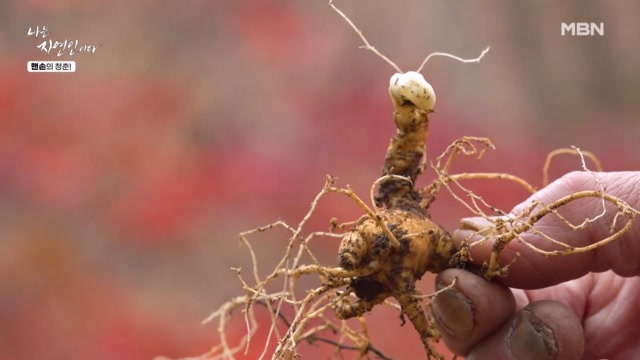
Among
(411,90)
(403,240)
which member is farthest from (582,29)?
(403,240)

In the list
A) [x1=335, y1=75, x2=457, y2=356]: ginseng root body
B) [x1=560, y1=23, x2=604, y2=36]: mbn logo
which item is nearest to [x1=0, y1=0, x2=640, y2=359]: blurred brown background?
[x1=560, y1=23, x2=604, y2=36]: mbn logo

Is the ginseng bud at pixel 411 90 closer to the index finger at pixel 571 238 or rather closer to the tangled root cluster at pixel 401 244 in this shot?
the tangled root cluster at pixel 401 244

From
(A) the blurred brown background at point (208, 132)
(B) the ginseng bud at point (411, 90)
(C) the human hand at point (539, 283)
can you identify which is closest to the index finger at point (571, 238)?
(C) the human hand at point (539, 283)

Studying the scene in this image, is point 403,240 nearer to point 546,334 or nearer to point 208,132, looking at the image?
point 546,334

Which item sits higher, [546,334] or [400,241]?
[400,241]

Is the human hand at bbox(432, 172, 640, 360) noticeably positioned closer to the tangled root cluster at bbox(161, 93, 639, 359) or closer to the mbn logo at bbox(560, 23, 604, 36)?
the tangled root cluster at bbox(161, 93, 639, 359)
